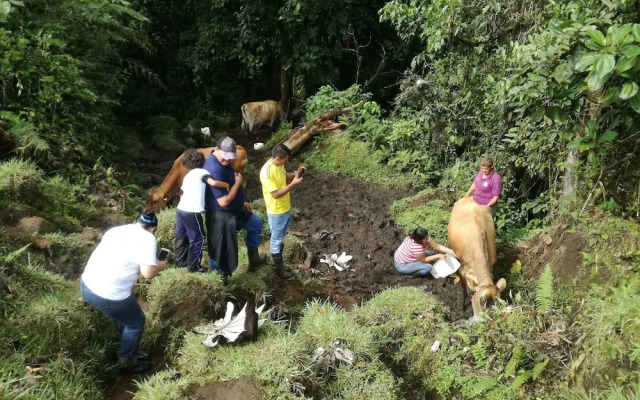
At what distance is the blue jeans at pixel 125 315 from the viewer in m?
3.91

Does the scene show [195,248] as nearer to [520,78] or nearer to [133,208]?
[133,208]

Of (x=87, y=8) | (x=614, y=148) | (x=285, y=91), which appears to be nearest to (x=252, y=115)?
(x=285, y=91)

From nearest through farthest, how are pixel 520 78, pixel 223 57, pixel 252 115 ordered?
pixel 520 78 → pixel 252 115 → pixel 223 57

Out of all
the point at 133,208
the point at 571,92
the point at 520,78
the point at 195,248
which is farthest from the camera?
the point at 133,208

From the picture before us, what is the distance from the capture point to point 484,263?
20.1ft

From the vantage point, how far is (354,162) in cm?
1040

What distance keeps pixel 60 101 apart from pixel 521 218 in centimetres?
760

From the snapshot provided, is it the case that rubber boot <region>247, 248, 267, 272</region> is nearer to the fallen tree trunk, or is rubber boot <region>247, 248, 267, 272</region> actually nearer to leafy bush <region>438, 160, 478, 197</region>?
leafy bush <region>438, 160, 478, 197</region>

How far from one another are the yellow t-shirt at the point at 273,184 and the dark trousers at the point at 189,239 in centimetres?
79

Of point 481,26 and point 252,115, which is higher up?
point 481,26

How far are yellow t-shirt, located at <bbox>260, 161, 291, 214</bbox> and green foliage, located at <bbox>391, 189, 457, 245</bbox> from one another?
284cm

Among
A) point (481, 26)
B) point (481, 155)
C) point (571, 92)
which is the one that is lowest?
point (481, 155)

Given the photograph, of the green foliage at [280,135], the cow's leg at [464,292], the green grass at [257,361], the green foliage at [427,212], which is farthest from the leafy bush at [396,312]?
the green foliage at [280,135]

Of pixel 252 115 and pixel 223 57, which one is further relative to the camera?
pixel 223 57
